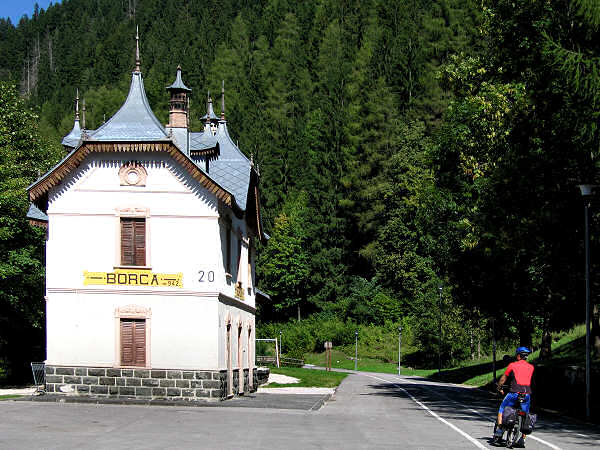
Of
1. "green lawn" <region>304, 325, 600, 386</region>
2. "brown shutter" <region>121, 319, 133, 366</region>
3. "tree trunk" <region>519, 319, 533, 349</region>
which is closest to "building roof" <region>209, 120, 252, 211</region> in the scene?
"brown shutter" <region>121, 319, 133, 366</region>

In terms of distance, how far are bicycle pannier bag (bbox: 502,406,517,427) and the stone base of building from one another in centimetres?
1297

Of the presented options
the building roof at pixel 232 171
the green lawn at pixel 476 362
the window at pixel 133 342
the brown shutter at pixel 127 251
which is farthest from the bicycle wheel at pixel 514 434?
the building roof at pixel 232 171

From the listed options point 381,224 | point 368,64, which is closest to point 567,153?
point 381,224

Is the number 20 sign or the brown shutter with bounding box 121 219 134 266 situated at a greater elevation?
the brown shutter with bounding box 121 219 134 266

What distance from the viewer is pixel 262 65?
431ft

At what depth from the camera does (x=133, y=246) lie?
1118 inches

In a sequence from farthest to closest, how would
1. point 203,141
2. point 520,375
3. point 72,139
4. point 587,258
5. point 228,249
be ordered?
point 72,139, point 203,141, point 228,249, point 587,258, point 520,375

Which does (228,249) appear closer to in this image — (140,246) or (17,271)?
(140,246)

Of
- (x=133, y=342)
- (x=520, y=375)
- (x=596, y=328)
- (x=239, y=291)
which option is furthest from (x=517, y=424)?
(x=239, y=291)

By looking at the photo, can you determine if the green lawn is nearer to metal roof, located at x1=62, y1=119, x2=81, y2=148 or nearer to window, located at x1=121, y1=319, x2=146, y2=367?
window, located at x1=121, y1=319, x2=146, y2=367

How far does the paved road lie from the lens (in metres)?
16.0

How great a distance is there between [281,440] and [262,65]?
118 metres

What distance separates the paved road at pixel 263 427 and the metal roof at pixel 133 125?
28.2 feet

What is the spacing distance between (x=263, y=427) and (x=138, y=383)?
9360 mm
